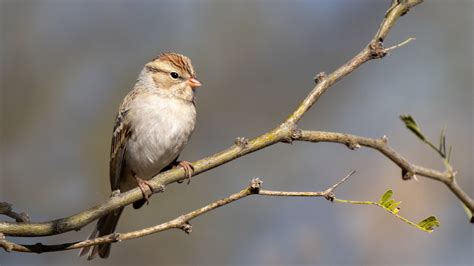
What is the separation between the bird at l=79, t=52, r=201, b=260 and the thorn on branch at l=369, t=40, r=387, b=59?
2.57m

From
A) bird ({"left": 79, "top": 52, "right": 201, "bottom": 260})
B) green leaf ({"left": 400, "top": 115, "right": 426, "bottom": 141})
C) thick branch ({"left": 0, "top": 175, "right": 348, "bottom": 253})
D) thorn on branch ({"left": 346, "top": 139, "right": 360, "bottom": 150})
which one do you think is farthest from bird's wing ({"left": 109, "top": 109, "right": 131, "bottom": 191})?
green leaf ({"left": 400, "top": 115, "right": 426, "bottom": 141})

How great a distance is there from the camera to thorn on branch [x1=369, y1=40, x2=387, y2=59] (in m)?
2.60

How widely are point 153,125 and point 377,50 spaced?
8.71ft

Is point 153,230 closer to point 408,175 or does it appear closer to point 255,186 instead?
point 255,186

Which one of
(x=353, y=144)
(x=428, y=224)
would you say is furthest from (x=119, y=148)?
(x=428, y=224)

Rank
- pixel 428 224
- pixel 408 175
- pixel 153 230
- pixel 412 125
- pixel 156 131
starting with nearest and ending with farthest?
pixel 412 125 < pixel 408 175 < pixel 428 224 < pixel 153 230 < pixel 156 131

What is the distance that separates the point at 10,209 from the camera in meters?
2.80

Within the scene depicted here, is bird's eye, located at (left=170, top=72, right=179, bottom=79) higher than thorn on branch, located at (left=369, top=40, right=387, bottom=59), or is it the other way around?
bird's eye, located at (left=170, top=72, right=179, bottom=79)

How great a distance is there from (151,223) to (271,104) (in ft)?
5.67

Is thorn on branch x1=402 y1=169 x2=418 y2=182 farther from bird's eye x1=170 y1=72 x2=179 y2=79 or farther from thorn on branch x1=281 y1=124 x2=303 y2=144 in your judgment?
bird's eye x1=170 y1=72 x2=179 y2=79

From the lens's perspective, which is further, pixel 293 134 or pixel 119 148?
pixel 119 148

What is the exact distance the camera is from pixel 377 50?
8.54 ft

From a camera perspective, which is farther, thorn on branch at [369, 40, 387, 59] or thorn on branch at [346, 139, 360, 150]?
thorn on branch at [369, 40, 387, 59]

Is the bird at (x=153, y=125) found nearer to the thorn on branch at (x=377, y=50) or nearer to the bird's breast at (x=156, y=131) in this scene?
the bird's breast at (x=156, y=131)
